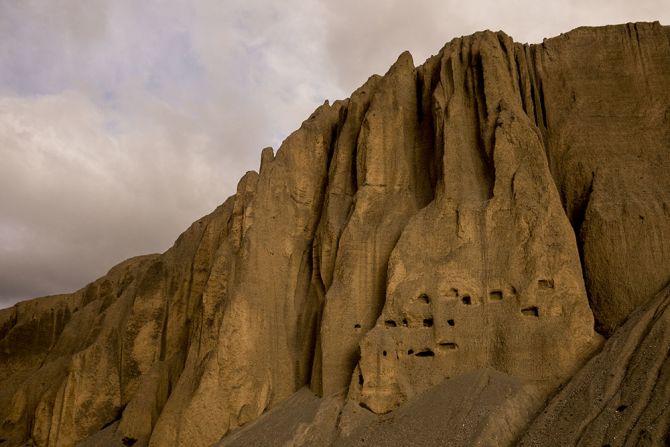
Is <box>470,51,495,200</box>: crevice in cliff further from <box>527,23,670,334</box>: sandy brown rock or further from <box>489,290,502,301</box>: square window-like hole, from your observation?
<box>489,290,502,301</box>: square window-like hole

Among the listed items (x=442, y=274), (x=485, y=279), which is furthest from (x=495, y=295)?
(x=442, y=274)

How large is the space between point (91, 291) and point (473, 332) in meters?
36.5

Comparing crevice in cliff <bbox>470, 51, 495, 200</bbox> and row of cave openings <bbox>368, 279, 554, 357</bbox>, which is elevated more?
crevice in cliff <bbox>470, 51, 495, 200</bbox>

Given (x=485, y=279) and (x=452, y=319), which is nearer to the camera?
(x=452, y=319)

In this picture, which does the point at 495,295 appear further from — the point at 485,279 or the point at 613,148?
the point at 613,148

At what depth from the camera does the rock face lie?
18.3m

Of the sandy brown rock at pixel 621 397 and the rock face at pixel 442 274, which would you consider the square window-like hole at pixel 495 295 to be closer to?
the rock face at pixel 442 274

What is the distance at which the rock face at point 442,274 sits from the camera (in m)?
18.3

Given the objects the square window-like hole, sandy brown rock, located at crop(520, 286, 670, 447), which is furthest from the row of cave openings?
sandy brown rock, located at crop(520, 286, 670, 447)

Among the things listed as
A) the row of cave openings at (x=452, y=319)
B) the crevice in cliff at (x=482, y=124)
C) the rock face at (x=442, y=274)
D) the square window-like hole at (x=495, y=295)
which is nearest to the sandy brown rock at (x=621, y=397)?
the rock face at (x=442, y=274)

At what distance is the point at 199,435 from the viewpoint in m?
21.7

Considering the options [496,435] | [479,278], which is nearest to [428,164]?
[479,278]

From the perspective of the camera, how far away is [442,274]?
20.9 metres

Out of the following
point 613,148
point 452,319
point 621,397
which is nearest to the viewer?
point 621,397
